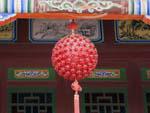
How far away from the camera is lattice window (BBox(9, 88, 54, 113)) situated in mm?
7758

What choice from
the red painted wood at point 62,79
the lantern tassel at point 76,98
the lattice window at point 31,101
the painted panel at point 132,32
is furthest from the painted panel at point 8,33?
the lantern tassel at point 76,98

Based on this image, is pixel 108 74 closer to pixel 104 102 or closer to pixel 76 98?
pixel 104 102

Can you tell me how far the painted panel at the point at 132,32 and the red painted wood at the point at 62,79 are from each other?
71 millimetres

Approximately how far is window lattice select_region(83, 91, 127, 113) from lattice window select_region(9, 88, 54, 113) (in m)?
0.49

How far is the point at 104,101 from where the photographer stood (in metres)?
7.88

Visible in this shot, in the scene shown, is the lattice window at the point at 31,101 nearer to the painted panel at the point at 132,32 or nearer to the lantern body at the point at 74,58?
the painted panel at the point at 132,32

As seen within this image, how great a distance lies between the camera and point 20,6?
6.30m

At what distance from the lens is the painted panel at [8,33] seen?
311 inches

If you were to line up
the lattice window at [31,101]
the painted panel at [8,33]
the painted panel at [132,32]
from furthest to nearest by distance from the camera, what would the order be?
the painted panel at [132,32] < the painted panel at [8,33] < the lattice window at [31,101]

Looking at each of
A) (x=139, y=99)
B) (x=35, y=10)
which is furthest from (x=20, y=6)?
(x=139, y=99)

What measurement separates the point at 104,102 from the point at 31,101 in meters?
0.99

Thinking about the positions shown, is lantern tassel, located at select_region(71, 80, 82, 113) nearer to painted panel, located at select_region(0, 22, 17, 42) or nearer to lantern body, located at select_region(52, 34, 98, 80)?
lantern body, located at select_region(52, 34, 98, 80)

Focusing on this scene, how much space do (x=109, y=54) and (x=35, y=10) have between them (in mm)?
1967

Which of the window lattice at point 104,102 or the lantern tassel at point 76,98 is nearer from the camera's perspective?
the lantern tassel at point 76,98
